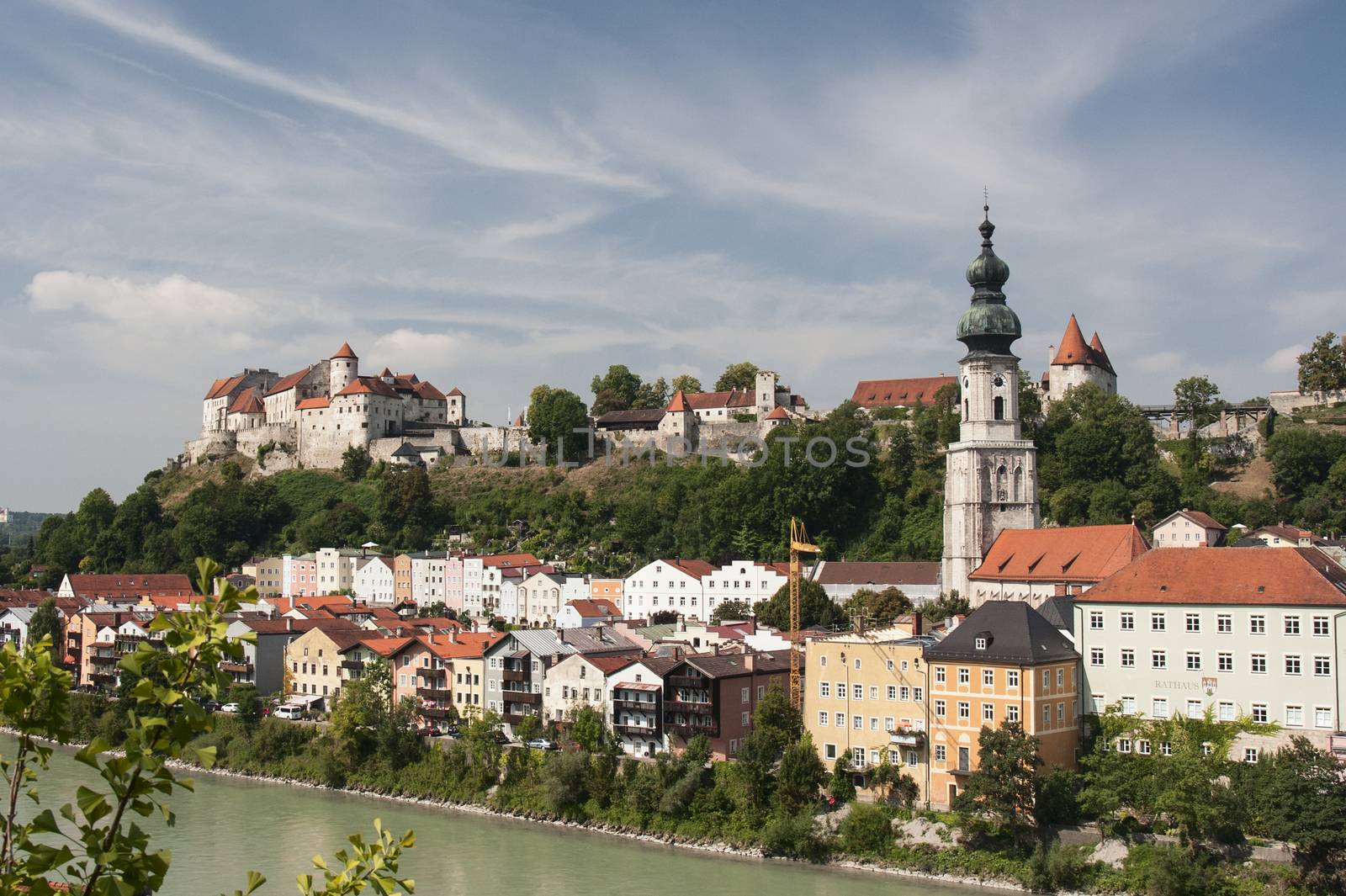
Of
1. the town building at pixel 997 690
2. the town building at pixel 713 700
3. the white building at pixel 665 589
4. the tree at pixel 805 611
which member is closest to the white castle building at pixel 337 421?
the white building at pixel 665 589

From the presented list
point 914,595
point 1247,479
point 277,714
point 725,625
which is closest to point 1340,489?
point 1247,479

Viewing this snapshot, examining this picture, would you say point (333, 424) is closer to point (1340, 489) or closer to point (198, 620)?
point (1340, 489)

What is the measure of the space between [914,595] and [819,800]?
62.0 feet

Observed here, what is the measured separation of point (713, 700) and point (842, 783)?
13.4 feet

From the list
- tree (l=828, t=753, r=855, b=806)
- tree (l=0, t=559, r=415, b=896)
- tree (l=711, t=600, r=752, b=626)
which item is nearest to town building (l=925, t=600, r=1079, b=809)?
tree (l=828, t=753, r=855, b=806)

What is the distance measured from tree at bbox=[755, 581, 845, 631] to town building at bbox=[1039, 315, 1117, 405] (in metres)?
26.0

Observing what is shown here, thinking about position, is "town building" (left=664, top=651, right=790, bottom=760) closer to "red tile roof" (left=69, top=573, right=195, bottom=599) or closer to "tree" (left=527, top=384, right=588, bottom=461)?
"red tile roof" (left=69, top=573, right=195, bottom=599)

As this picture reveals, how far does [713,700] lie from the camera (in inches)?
1188

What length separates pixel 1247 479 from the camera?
55.2 meters

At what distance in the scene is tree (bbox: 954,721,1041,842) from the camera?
79.0 ft

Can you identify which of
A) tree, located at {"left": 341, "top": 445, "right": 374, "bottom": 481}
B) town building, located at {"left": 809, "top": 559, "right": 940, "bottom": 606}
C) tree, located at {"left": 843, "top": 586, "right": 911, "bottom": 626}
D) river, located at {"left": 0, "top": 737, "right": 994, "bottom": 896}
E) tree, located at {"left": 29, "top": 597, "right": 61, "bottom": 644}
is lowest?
river, located at {"left": 0, "top": 737, "right": 994, "bottom": 896}

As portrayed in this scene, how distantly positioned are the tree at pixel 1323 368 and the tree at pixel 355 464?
165 feet

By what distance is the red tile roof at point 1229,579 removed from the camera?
25609 mm

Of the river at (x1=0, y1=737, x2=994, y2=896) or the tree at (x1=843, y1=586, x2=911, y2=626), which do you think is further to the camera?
the tree at (x1=843, y1=586, x2=911, y2=626)
